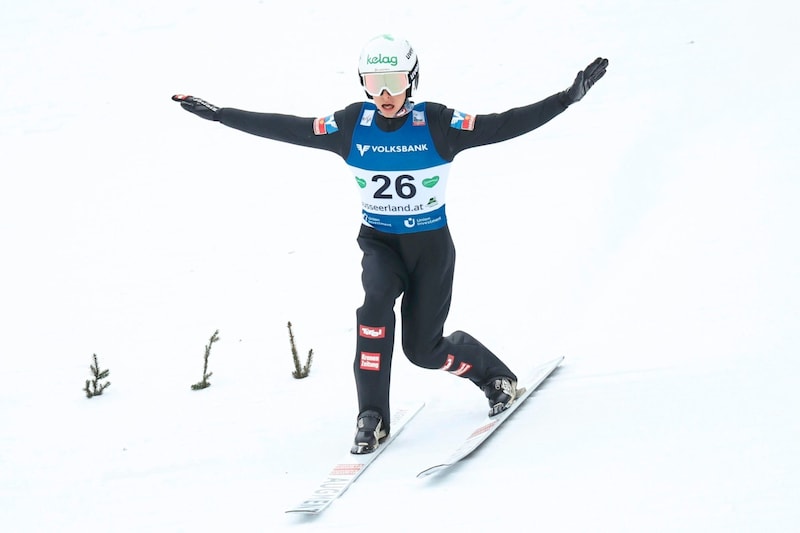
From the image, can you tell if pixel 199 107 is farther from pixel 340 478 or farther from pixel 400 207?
pixel 340 478

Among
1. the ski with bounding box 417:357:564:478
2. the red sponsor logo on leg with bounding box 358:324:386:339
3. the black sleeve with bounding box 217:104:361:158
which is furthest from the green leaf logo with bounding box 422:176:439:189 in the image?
the ski with bounding box 417:357:564:478

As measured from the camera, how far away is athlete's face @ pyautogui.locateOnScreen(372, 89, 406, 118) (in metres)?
5.05

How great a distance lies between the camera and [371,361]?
207 inches

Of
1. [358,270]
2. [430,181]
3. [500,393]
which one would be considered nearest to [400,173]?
[430,181]

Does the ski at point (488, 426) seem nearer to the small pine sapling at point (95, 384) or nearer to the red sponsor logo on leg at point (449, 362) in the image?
the red sponsor logo on leg at point (449, 362)

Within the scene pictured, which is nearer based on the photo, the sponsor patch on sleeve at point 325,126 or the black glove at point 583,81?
the black glove at point 583,81

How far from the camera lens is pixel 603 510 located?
4.04m

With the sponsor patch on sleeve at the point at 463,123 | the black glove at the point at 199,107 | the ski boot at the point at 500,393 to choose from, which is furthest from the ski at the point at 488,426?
the black glove at the point at 199,107

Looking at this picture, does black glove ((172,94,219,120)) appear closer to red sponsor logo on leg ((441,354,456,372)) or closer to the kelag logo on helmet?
the kelag logo on helmet

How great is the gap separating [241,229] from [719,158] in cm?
450

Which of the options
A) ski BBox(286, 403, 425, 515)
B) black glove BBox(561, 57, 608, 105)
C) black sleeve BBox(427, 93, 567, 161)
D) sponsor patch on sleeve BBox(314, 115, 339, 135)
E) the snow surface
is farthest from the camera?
sponsor patch on sleeve BBox(314, 115, 339, 135)

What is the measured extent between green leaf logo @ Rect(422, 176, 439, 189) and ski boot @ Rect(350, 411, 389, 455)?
4.13ft

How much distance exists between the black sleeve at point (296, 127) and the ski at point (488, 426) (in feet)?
5.41

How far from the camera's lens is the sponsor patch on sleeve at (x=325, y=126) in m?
5.28
